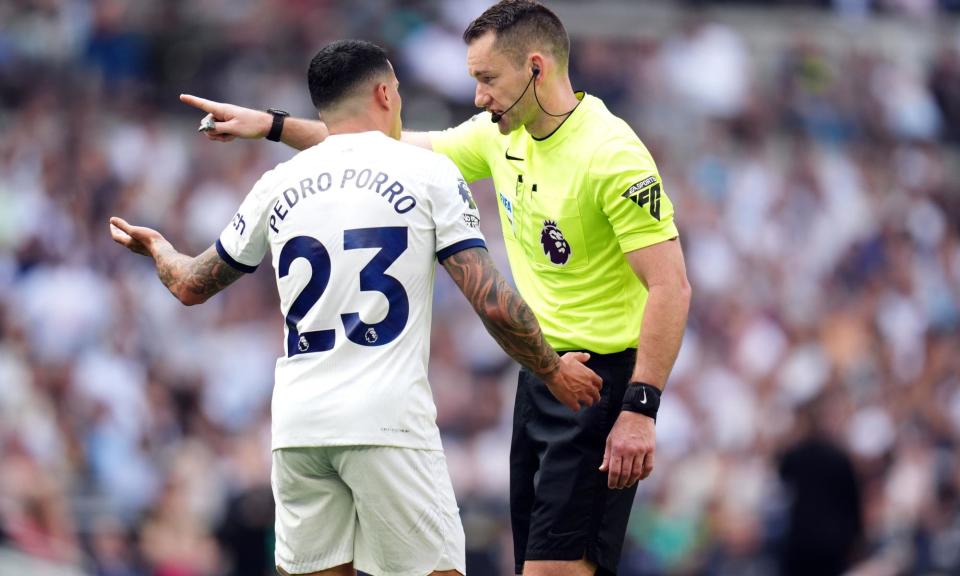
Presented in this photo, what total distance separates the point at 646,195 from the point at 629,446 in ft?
3.18

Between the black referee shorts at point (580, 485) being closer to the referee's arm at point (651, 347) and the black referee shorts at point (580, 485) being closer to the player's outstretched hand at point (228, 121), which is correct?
the referee's arm at point (651, 347)

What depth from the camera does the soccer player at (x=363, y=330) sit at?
567 cm

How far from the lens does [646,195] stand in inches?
239

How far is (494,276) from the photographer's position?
18.8ft

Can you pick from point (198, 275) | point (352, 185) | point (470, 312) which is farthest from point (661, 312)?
point (470, 312)

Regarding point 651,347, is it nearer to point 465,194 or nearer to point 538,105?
point 465,194

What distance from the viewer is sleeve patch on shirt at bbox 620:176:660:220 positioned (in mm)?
6078

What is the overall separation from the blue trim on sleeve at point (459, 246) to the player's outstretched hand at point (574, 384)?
1.89 feet

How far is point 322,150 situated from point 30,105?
9.85 metres

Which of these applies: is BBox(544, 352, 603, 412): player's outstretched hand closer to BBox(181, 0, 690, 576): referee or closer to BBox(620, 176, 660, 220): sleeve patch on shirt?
BBox(181, 0, 690, 576): referee

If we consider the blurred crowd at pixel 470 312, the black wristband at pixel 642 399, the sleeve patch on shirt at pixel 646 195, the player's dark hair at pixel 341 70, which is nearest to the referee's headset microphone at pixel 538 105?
the sleeve patch on shirt at pixel 646 195

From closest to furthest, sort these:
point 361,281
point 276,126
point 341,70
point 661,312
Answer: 1. point 361,281
2. point 341,70
3. point 661,312
4. point 276,126

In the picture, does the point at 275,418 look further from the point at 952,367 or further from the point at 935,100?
the point at 935,100

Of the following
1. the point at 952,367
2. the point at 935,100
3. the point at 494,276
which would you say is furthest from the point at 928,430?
the point at 494,276
